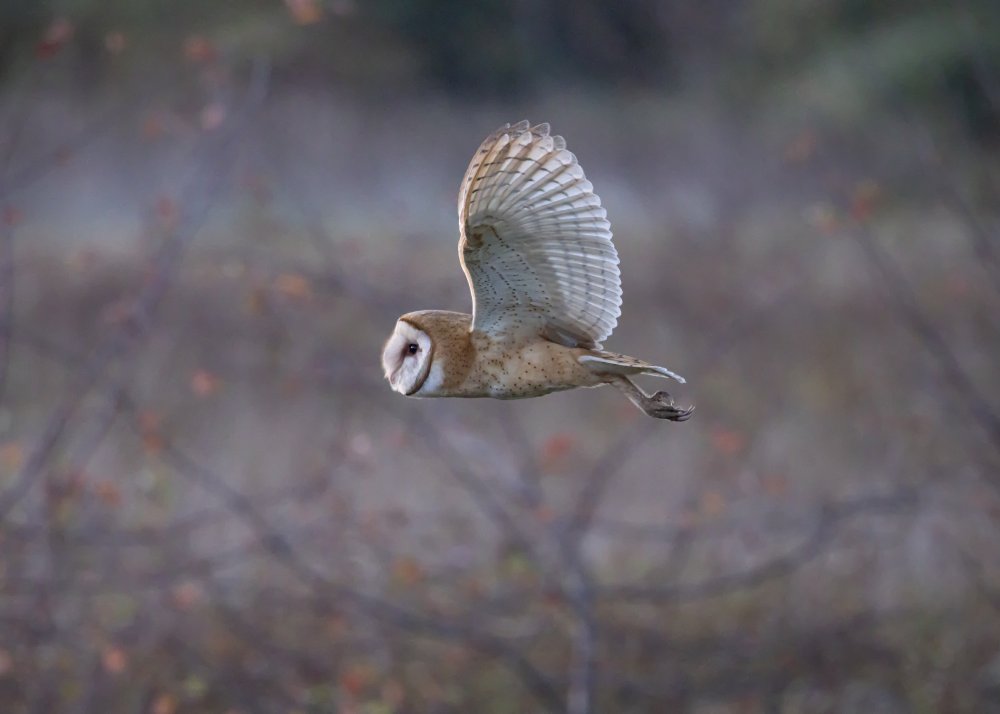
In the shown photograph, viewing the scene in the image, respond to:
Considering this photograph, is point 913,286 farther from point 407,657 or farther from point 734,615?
point 407,657

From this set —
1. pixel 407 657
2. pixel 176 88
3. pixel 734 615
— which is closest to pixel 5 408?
pixel 407 657

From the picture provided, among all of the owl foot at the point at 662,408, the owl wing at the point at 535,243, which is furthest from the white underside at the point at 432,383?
the owl foot at the point at 662,408

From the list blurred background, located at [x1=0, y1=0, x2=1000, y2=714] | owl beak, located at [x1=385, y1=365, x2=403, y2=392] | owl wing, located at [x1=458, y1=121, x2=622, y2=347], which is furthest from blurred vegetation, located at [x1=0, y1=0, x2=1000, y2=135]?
owl beak, located at [x1=385, y1=365, x2=403, y2=392]

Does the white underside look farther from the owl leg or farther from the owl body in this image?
the owl leg

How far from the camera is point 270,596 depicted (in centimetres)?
643

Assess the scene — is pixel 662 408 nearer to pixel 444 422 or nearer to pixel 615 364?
pixel 615 364

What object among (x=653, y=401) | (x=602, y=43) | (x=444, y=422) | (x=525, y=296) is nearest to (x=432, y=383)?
(x=525, y=296)

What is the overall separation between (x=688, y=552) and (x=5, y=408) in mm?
3828

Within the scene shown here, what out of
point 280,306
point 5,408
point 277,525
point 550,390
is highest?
point 550,390

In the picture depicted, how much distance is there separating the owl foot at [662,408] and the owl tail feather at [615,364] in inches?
2.3

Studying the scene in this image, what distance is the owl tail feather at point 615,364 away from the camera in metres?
2.27

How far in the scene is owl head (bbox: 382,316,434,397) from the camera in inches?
88.7

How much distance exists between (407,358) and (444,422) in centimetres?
343

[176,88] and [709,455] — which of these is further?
[176,88]
